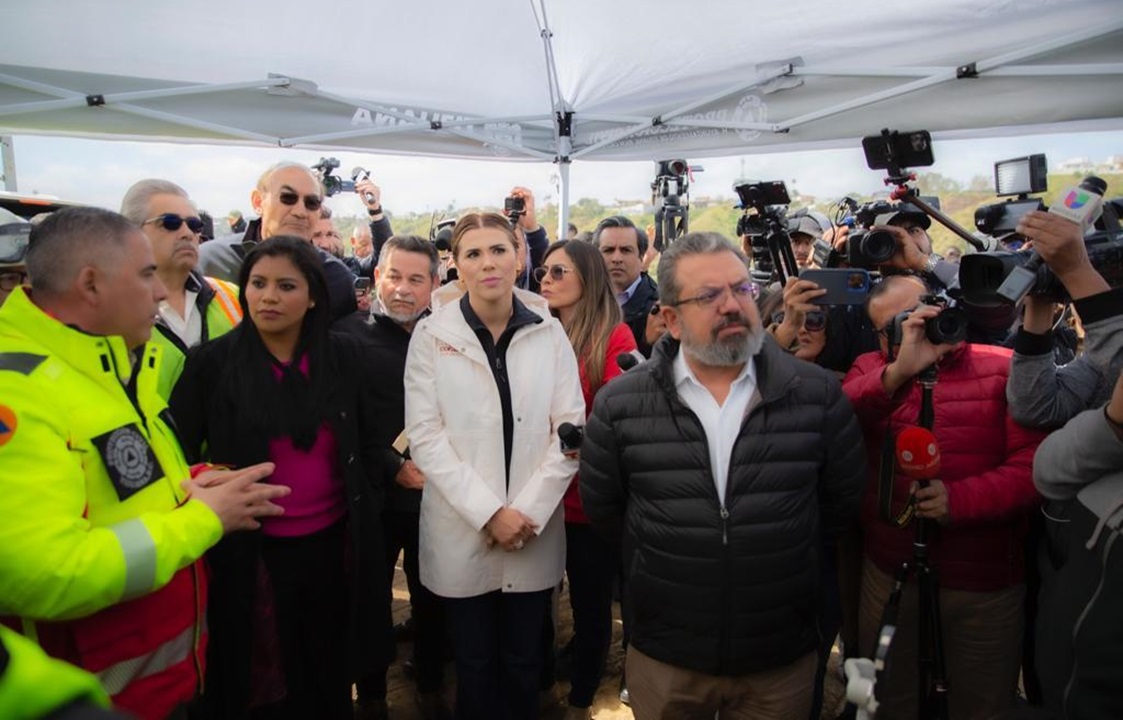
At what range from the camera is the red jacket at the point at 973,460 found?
6.75ft

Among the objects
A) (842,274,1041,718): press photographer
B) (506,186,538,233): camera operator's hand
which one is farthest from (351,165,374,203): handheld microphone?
(842,274,1041,718): press photographer

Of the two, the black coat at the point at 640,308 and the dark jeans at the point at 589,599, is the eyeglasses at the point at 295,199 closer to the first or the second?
Answer: the black coat at the point at 640,308

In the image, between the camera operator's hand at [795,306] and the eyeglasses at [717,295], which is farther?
the camera operator's hand at [795,306]

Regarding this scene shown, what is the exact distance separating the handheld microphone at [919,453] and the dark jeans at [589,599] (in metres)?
1.21

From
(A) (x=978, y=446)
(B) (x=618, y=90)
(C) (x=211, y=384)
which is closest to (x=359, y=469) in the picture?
(C) (x=211, y=384)

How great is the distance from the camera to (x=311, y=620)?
2268mm

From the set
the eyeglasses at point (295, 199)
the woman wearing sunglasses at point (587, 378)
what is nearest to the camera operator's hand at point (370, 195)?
the eyeglasses at point (295, 199)

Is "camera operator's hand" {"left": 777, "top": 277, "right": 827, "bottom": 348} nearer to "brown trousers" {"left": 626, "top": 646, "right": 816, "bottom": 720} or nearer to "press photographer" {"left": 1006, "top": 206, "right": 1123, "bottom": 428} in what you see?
"press photographer" {"left": 1006, "top": 206, "right": 1123, "bottom": 428}

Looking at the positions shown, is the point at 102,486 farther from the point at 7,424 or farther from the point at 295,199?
the point at 295,199

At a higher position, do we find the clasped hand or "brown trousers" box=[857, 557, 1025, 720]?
the clasped hand

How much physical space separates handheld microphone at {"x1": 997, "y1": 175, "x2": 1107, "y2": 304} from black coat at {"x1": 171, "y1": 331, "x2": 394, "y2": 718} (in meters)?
2.02

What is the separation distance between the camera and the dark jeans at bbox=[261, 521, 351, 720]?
7.15ft

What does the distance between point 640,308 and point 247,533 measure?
7.93 feet

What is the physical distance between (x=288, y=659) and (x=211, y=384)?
0.98 meters
